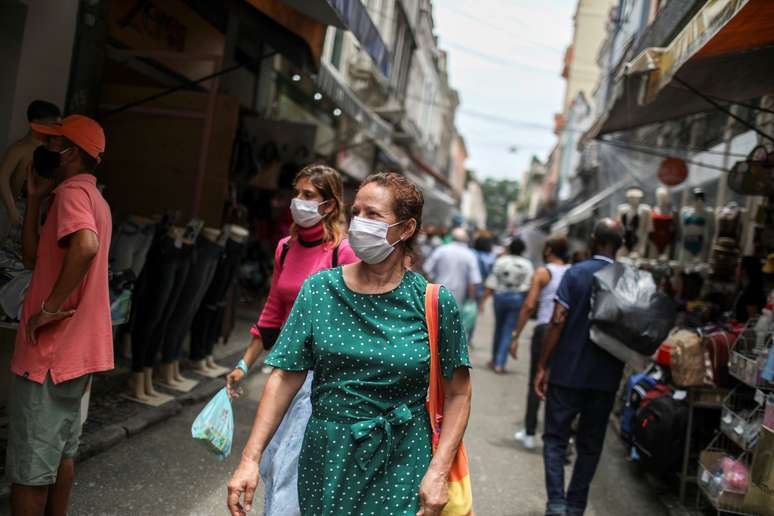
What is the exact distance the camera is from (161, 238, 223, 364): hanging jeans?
6.23 metres

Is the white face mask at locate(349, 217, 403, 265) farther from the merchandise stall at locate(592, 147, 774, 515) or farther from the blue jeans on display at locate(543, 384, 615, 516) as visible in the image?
the blue jeans on display at locate(543, 384, 615, 516)

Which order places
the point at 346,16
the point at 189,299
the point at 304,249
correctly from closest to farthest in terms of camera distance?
the point at 304,249
the point at 346,16
the point at 189,299

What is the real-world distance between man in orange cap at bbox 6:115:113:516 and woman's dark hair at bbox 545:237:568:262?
4822mm

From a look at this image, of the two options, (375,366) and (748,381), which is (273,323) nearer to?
(375,366)

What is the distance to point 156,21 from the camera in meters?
8.07

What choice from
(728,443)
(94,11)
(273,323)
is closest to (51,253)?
(273,323)

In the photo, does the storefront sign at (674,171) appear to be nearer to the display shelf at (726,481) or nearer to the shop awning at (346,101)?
the shop awning at (346,101)

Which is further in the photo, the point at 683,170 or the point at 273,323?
the point at 683,170

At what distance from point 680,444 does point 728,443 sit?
48cm

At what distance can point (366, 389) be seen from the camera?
2.22 m

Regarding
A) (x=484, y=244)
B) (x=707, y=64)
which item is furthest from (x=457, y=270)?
(x=707, y=64)

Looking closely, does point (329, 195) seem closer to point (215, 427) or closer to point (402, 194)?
point (402, 194)

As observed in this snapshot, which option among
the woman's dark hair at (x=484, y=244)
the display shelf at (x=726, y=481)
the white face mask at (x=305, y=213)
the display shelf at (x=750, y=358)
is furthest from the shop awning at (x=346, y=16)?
the woman's dark hair at (x=484, y=244)

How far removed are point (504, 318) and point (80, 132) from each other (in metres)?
7.33
